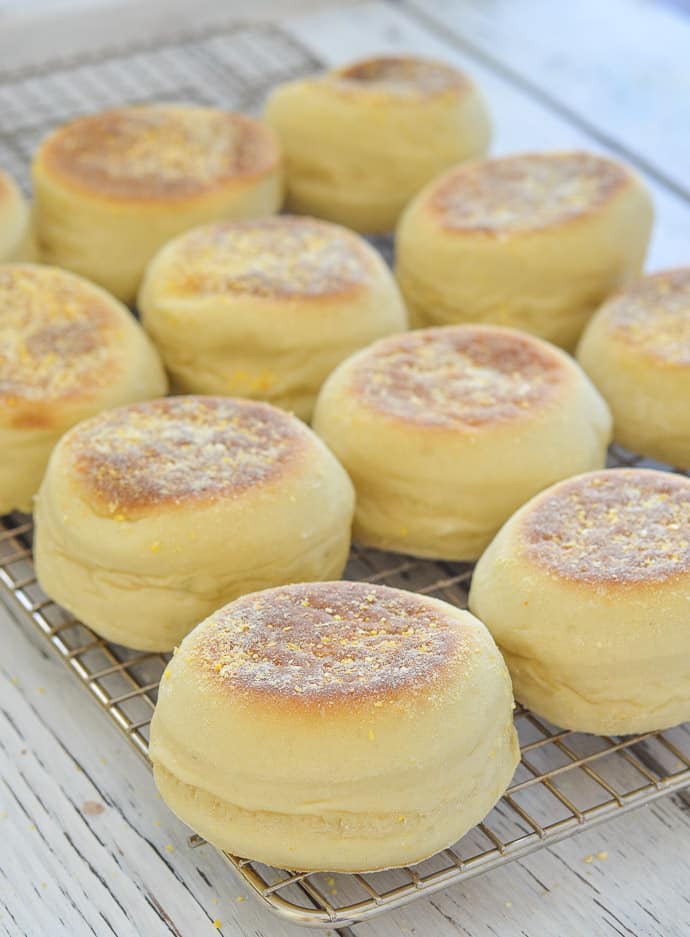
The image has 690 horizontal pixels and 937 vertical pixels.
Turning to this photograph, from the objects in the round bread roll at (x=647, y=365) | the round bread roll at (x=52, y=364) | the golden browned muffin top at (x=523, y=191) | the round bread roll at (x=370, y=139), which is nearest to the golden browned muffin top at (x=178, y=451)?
the round bread roll at (x=52, y=364)

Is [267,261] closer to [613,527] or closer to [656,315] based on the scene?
[656,315]

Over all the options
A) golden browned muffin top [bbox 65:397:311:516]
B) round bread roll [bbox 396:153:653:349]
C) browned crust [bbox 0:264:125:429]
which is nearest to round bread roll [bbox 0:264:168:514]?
browned crust [bbox 0:264:125:429]

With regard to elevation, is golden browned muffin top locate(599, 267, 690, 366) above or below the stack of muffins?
above

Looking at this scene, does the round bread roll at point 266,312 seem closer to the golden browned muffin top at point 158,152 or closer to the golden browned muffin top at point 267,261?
the golden browned muffin top at point 267,261

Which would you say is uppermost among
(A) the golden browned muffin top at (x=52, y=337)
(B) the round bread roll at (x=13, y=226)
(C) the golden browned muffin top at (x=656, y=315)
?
(C) the golden browned muffin top at (x=656, y=315)

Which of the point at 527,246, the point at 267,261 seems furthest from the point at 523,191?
the point at 267,261

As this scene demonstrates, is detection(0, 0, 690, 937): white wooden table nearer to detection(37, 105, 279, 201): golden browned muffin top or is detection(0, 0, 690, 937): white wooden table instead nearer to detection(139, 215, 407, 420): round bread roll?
detection(139, 215, 407, 420): round bread roll
